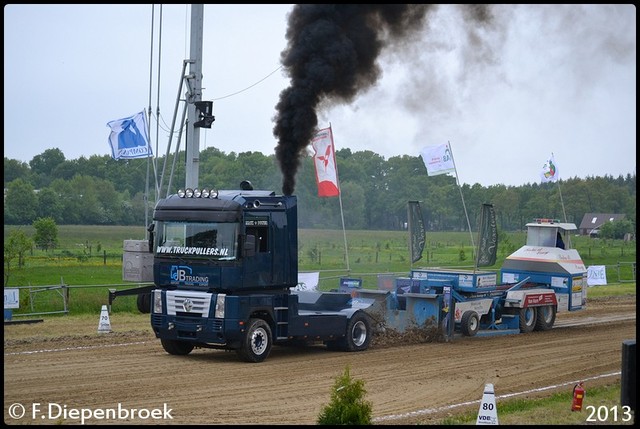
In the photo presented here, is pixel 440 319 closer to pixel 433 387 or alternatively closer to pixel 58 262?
pixel 433 387

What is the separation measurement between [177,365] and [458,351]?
6263 mm

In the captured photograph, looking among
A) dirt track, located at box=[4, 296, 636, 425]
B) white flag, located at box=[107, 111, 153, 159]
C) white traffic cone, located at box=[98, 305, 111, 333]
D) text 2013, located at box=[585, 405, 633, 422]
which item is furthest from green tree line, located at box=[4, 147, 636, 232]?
text 2013, located at box=[585, 405, 633, 422]

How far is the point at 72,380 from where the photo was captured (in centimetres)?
1427

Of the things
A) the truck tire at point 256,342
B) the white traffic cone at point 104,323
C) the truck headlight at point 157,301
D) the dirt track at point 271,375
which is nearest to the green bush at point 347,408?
the dirt track at point 271,375

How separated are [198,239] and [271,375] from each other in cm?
293

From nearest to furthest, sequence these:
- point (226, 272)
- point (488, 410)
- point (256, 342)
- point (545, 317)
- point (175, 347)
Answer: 1. point (488, 410)
2. point (226, 272)
3. point (256, 342)
4. point (175, 347)
5. point (545, 317)

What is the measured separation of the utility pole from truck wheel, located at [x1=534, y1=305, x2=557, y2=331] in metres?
9.73

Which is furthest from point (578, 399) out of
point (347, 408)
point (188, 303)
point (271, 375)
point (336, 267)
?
point (336, 267)

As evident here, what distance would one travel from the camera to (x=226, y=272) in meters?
16.2

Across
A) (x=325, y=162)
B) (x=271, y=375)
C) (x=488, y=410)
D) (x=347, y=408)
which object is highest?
(x=325, y=162)

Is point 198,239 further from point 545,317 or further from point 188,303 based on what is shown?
point 545,317

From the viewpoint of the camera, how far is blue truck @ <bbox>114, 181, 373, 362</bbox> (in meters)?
16.3

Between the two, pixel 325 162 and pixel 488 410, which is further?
pixel 325 162

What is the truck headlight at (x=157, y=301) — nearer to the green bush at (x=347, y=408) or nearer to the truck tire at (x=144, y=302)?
A: the truck tire at (x=144, y=302)
